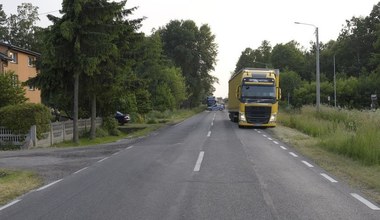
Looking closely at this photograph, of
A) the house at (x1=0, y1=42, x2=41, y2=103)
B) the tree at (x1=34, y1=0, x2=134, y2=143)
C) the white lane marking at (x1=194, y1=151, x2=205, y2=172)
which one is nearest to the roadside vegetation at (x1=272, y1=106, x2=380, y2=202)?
the white lane marking at (x1=194, y1=151, x2=205, y2=172)

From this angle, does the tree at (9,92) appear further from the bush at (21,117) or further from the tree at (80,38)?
the bush at (21,117)

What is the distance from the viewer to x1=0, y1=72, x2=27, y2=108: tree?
89.7ft

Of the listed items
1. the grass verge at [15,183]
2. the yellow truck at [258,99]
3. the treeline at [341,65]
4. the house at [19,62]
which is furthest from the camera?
the treeline at [341,65]

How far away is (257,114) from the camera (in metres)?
32.6

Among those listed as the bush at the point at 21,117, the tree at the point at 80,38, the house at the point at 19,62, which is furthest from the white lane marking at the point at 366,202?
the house at the point at 19,62

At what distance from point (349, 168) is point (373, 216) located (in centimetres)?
582

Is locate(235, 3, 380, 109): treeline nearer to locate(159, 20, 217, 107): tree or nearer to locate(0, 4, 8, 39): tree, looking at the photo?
locate(159, 20, 217, 107): tree

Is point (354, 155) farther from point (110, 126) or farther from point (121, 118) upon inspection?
point (121, 118)

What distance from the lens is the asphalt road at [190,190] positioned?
26.1 feet

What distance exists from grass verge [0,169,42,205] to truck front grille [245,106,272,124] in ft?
68.5

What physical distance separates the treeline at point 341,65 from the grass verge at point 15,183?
173ft

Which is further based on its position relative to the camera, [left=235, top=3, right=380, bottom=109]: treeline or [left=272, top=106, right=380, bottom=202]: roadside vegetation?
[left=235, top=3, right=380, bottom=109]: treeline

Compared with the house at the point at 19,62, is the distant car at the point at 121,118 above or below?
below

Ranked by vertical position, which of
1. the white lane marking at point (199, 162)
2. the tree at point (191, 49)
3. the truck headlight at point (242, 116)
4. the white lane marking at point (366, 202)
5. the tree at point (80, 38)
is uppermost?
the tree at point (191, 49)
